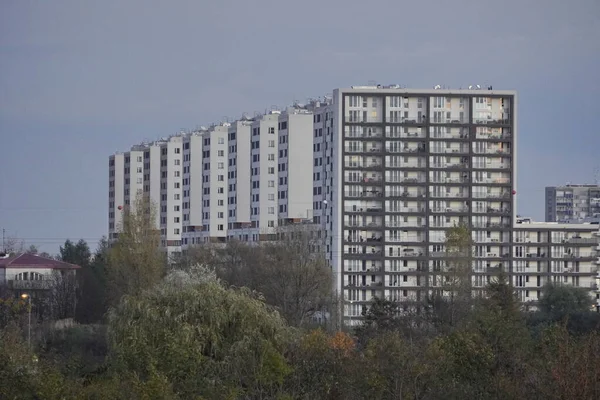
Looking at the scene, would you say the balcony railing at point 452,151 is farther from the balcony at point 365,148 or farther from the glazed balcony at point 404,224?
the glazed balcony at point 404,224

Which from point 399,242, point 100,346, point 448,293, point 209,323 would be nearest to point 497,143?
point 399,242

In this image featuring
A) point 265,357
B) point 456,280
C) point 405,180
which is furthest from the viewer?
point 405,180

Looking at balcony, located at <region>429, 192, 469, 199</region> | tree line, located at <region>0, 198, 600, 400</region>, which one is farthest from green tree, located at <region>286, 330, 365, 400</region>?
balcony, located at <region>429, 192, 469, 199</region>

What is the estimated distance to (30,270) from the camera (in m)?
109

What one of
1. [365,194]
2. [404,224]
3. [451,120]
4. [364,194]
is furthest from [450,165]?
[364,194]

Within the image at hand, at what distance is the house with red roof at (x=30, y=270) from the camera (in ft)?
344

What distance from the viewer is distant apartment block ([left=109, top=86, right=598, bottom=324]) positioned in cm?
11369

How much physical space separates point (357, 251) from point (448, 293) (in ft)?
64.7

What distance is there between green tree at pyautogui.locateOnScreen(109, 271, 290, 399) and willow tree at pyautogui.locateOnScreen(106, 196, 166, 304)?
31.8m

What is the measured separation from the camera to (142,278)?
89125 mm

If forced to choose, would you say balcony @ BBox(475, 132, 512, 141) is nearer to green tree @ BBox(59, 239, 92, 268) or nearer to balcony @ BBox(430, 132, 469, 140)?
balcony @ BBox(430, 132, 469, 140)

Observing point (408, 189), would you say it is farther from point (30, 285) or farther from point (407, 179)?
point (30, 285)

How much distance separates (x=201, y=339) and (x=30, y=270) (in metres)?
63.0

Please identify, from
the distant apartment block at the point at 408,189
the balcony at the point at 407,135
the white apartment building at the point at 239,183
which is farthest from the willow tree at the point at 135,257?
the white apartment building at the point at 239,183
